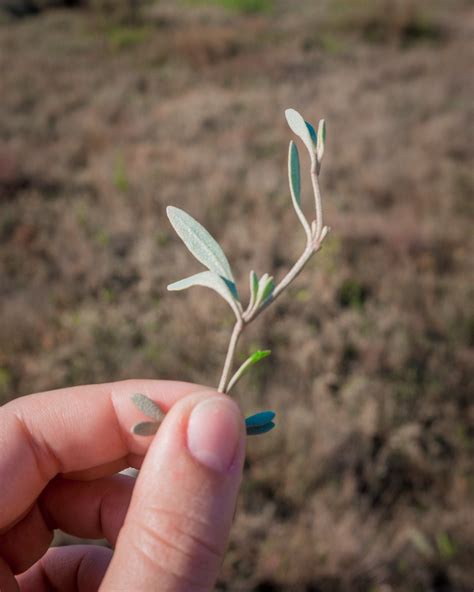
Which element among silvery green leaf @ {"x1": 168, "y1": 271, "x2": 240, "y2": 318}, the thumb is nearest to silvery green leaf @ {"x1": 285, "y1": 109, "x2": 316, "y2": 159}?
silvery green leaf @ {"x1": 168, "y1": 271, "x2": 240, "y2": 318}

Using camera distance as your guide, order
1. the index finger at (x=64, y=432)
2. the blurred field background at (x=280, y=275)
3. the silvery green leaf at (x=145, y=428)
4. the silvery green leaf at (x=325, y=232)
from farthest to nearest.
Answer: the blurred field background at (x=280, y=275)
the index finger at (x=64, y=432)
the silvery green leaf at (x=145, y=428)
the silvery green leaf at (x=325, y=232)

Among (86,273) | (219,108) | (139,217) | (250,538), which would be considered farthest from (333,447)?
(219,108)

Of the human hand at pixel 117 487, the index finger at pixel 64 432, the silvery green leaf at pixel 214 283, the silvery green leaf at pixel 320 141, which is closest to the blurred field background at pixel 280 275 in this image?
the human hand at pixel 117 487

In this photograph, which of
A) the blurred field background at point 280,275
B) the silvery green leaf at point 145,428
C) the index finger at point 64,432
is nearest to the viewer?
the silvery green leaf at point 145,428

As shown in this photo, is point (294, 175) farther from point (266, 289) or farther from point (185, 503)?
point (185, 503)

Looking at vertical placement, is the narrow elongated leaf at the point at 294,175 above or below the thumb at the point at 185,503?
above

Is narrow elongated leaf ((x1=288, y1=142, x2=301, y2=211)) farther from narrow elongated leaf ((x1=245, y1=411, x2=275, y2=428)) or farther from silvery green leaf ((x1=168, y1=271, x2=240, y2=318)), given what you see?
narrow elongated leaf ((x1=245, y1=411, x2=275, y2=428))

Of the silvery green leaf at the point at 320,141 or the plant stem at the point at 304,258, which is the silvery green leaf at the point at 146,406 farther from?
the silvery green leaf at the point at 320,141
